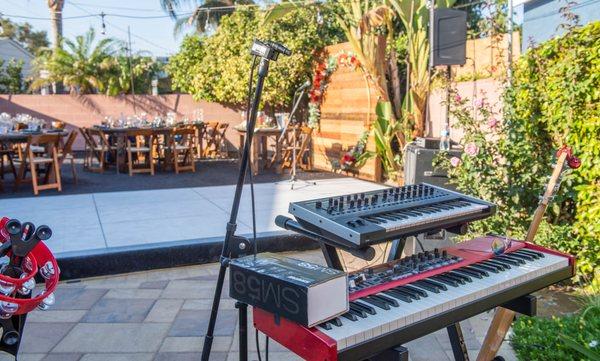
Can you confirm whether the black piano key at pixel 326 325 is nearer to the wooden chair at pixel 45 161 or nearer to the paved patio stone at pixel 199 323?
the paved patio stone at pixel 199 323

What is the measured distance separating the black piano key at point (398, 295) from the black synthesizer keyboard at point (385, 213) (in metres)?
0.16

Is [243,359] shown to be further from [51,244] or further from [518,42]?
[518,42]

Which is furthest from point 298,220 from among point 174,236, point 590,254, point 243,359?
point 174,236

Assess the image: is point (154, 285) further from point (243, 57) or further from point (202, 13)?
point (202, 13)

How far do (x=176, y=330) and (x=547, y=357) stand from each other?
201cm

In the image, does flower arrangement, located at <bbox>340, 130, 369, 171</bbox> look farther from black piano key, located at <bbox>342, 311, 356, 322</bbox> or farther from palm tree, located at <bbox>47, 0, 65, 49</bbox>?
palm tree, located at <bbox>47, 0, 65, 49</bbox>

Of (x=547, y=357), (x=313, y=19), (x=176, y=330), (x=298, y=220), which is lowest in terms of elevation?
(x=176, y=330)

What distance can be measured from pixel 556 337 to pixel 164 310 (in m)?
2.33

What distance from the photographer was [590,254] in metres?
3.47

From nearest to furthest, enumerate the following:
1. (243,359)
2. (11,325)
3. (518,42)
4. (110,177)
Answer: (11,325), (243,359), (518,42), (110,177)

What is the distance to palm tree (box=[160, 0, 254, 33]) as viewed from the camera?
2095 centimetres

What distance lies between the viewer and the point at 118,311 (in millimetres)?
3443

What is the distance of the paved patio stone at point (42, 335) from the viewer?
2.90 meters

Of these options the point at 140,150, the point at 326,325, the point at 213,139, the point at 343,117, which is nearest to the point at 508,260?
the point at 326,325
